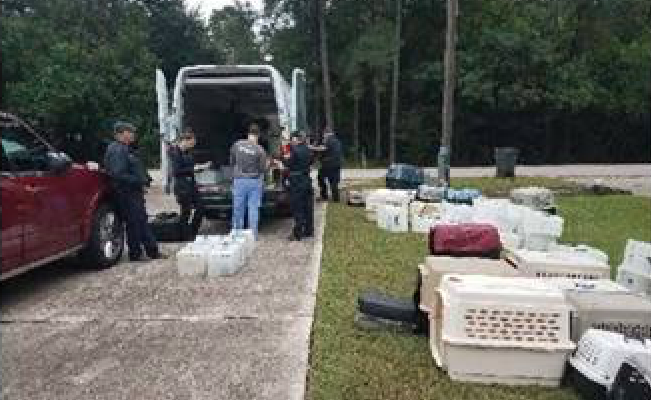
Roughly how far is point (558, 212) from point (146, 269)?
9018 millimetres

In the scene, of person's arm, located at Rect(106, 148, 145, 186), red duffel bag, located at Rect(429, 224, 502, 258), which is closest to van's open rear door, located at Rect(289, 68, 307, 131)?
person's arm, located at Rect(106, 148, 145, 186)

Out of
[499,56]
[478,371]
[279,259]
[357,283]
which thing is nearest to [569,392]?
[478,371]

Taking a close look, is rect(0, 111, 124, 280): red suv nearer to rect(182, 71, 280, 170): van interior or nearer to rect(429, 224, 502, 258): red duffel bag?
rect(429, 224, 502, 258): red duffel bag

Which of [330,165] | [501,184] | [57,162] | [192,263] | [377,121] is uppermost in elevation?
[377,121]

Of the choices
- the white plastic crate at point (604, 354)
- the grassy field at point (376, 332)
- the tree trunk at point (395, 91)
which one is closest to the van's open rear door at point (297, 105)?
the grassy field at point (376, 332)

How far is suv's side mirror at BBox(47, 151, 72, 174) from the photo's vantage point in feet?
29.6

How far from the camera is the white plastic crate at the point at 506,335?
6016 millimetres

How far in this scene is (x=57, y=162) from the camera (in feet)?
29.9

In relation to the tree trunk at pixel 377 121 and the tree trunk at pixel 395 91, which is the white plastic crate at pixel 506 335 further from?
the tree trunk at pixel 377 121

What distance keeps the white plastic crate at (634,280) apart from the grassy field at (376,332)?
2017mm

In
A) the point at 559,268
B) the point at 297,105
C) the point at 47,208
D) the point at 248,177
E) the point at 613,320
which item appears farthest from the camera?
the point at 297,105

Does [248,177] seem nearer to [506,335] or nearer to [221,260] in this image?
[221,260]

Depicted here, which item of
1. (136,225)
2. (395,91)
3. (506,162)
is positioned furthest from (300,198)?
(395,91)

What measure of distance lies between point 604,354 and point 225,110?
10.9m
